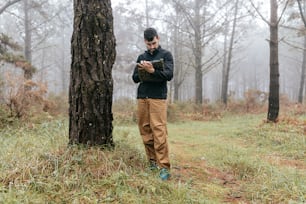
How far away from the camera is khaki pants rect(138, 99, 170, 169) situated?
341 centimetres

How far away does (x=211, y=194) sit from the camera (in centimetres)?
310

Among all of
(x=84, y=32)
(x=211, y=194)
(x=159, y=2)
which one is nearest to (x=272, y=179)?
(x=211, y=194)

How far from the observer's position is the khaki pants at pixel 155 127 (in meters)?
3.41

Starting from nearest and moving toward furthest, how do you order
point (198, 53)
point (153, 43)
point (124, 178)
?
point (124, 178) → point (153, 43) → point (198, 53)

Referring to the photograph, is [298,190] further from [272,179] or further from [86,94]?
[86,94]

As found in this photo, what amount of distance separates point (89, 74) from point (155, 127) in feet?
3.24

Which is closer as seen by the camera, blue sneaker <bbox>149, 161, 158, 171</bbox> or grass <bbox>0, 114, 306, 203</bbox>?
grass <bbox>0, 114, 306, 203</bbox>

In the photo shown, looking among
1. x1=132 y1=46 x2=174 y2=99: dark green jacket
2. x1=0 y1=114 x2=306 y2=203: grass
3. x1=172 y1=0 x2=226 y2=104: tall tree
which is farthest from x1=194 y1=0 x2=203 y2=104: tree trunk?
x1=132 y1=46 x2=174 y2=99: dark green jacket

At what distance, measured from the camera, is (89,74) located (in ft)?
11.2

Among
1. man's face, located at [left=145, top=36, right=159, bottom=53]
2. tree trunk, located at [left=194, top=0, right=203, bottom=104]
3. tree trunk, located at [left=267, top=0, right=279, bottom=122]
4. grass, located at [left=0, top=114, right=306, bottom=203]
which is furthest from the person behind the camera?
tree trunk, located at [left=194, top=0, right=203, bottom=104]

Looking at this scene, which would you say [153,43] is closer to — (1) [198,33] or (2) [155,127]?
(2) [155,127]

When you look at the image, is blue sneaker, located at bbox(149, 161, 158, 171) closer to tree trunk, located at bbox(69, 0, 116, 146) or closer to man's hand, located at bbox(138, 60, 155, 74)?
tree trunk, located at bbox(69, 0, 116, 146)

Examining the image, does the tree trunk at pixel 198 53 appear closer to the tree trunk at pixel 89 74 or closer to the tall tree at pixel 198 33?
the tall tree at pixel 198 33

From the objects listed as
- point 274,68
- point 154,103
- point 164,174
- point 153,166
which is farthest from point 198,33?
point 164,174
